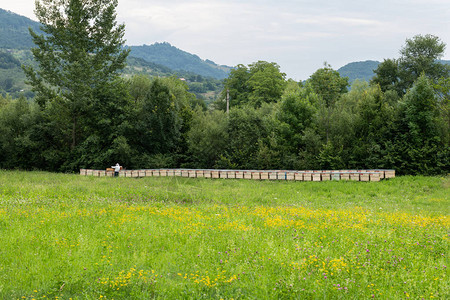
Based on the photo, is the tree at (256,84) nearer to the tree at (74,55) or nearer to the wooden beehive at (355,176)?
the tree at (74,55)

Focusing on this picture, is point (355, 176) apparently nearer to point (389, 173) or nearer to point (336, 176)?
point (336, 176)

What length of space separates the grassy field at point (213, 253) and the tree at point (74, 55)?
25.8 m

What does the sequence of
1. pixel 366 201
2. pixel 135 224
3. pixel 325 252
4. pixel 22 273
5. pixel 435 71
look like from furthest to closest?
pixel 435 71 → pixel 366 201 → pixel 135 224 → pixel 325 252 → pixel 22 273

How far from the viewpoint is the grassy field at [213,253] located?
8070mm

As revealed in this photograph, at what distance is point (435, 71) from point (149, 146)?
5434 centimetres

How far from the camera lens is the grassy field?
807 cm

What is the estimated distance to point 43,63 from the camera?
40.2 meters

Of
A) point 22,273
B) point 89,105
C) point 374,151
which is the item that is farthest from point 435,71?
point 22,273

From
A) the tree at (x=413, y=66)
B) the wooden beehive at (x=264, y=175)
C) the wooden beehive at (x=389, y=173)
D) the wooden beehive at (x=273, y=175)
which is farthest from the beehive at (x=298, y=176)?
the tree at (x=413, y=66)

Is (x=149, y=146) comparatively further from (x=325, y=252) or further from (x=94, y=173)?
(x=325, y=252)

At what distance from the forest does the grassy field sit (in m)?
19.4

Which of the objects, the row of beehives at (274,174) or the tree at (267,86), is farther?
the tree at (267,86)

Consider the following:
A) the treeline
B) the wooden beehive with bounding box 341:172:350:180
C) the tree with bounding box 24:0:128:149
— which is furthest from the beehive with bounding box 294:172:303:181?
the tree with bounding box 24:0:128:149

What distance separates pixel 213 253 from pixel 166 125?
107 feet
